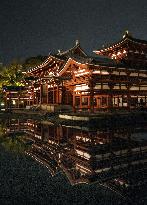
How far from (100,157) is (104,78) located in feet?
55.2

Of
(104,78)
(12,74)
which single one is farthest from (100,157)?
(12,74)

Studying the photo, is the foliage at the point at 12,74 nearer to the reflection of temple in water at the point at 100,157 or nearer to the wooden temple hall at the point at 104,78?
the wooden temple hall at the point at 104,78

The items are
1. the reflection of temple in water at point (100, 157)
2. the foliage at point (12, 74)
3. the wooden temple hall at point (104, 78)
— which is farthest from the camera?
the foliage at point (12, 74)

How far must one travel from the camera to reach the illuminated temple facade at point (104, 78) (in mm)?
27739

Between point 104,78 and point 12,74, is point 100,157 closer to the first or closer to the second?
point 104,78

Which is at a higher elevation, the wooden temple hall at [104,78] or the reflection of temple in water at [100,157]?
the wooden temple hall at [104,78]

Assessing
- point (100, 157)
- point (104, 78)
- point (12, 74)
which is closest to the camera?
point (100, 157)

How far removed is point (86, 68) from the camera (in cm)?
2703

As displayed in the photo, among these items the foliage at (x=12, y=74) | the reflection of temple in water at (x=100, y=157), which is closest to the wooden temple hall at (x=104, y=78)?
the reflection of temple in water at (x=100, y=157)

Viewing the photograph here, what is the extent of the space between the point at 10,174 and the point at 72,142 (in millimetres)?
6842

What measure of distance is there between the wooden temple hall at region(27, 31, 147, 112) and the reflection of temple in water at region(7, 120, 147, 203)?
9.17 meters

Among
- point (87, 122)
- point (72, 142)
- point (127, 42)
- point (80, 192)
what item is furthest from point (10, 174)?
point (127, 42)

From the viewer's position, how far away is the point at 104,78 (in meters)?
28.5

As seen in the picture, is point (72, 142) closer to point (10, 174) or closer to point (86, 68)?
point (10, 174)
